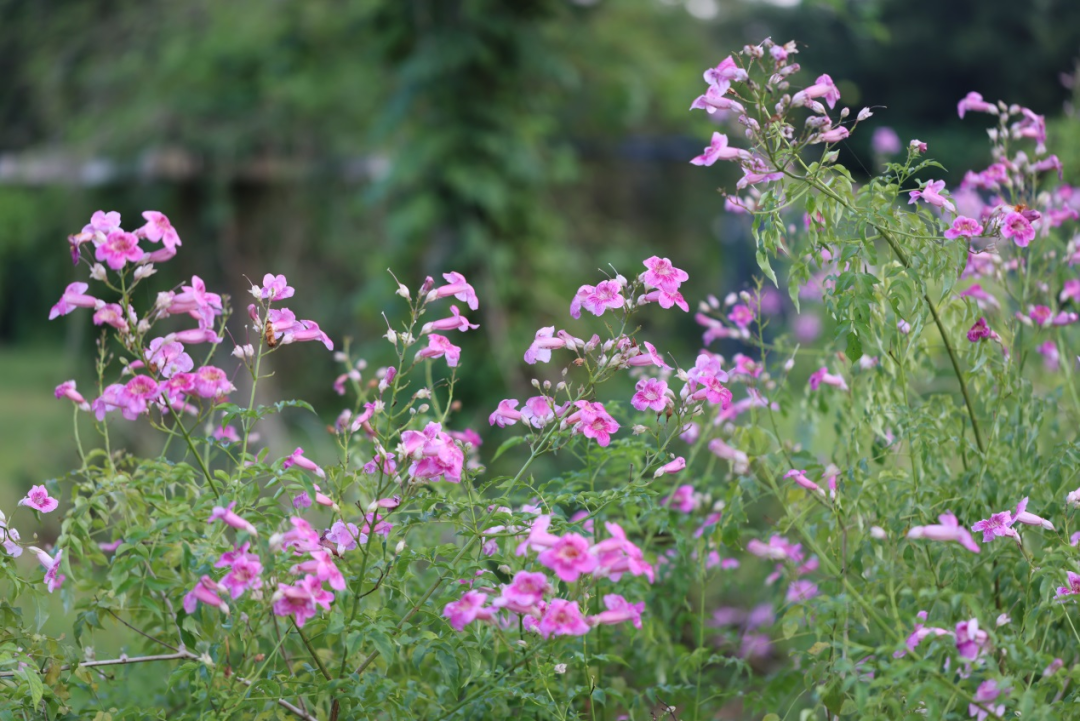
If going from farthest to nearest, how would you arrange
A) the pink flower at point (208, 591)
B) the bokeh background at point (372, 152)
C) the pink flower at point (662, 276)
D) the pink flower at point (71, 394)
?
1. the bokeh background at point (372, 152)
2. the pink flower at point (71, 394)
3. the pink flower at point (662, 276)
4. the pink flower at point (208, 591)

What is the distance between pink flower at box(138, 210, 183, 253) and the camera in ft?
4.64

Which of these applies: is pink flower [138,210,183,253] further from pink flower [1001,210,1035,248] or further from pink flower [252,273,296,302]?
pink flower [1001,210,1035,248]

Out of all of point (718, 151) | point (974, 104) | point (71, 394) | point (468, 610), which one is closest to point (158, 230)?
point (71, 394)

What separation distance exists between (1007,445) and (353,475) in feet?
3.86

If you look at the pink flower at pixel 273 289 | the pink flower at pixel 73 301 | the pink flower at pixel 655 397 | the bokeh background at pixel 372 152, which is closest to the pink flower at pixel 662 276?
the pink flower at pixel 655 397

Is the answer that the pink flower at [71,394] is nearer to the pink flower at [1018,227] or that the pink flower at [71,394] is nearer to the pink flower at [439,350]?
the pink flower at [439,350]

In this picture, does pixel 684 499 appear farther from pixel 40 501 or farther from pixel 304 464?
pixel 40 501

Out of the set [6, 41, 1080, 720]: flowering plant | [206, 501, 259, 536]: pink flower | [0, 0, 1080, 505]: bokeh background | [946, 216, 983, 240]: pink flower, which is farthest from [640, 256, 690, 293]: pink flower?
[0, 0, 1080, 505]: bokeh background

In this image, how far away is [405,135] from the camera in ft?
20.7

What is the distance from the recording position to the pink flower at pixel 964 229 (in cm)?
151

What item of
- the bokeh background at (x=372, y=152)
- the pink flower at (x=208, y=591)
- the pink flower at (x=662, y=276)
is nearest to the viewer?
the pink flower at (x=208, y=591)

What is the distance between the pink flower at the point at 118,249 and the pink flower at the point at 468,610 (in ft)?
2.05

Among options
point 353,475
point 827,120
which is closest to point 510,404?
point 353,475

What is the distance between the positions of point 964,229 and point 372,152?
262 inches
